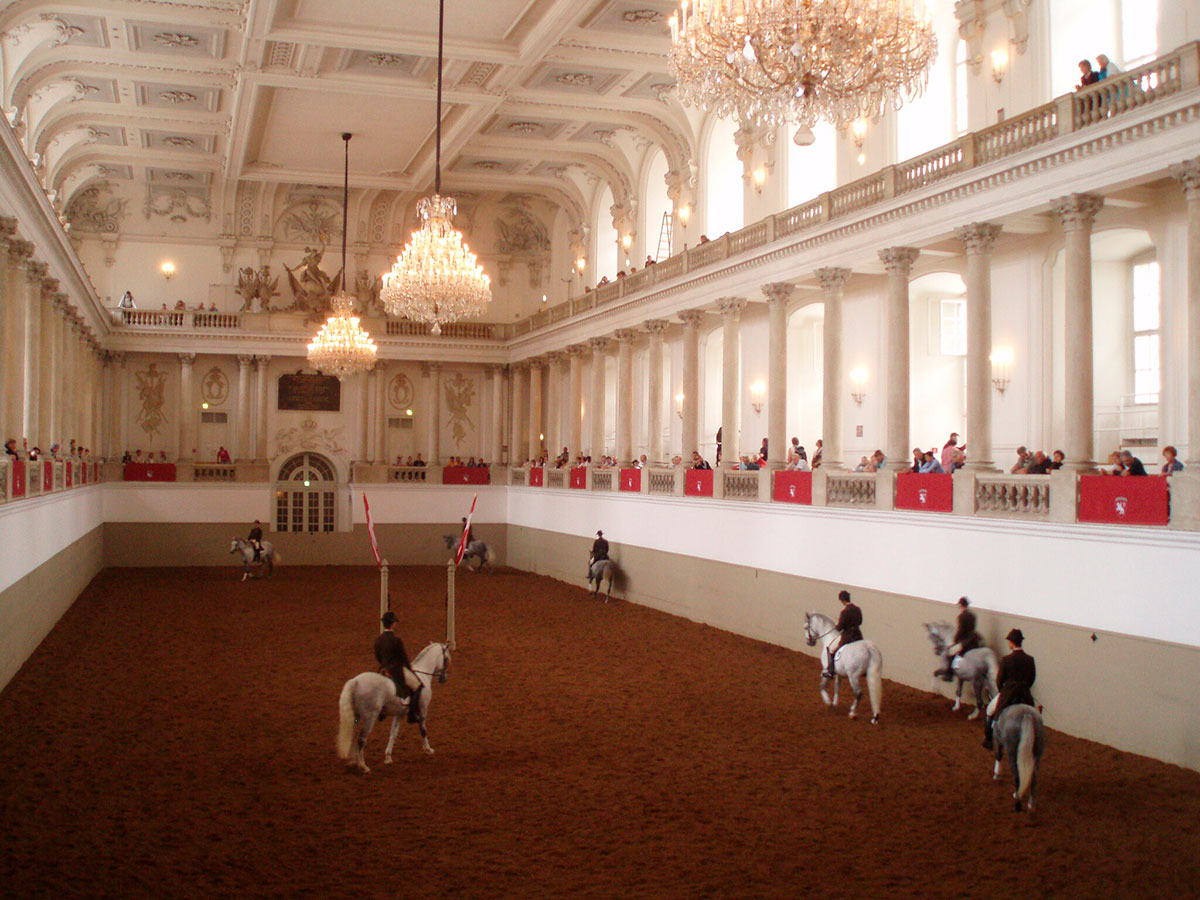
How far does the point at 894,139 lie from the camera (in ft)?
68.5

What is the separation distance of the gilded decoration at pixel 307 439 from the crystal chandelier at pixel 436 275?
2105cm

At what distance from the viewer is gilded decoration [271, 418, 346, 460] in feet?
125

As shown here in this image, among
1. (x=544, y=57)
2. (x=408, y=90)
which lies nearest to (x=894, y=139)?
(x=544, y=57)

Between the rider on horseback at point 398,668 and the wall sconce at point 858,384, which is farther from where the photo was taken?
the wall sconce at point 858,384

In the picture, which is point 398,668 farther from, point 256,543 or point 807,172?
point 256,543

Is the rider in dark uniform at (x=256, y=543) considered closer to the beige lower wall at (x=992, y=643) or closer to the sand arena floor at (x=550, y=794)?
the beige lower wall at (x=992, y=643)

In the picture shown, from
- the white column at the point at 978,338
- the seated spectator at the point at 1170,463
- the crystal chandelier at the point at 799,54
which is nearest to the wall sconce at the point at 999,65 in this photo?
the white column at the point at 978,338

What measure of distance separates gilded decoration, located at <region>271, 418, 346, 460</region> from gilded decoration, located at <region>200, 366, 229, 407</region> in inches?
92.7

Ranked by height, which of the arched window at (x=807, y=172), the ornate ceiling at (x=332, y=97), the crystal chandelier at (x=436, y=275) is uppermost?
the ornate ceiling at (x=332, y=97)

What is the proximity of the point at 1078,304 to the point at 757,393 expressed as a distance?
40.1 ft

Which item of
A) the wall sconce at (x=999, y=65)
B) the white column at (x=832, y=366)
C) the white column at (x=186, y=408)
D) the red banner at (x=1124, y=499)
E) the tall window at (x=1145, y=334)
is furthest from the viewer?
the white column at (x=186, y=408)

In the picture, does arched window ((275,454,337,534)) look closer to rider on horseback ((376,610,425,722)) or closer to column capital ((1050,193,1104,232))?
rider on horseback ((376,610,425,722))

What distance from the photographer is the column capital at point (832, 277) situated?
66.2 ft

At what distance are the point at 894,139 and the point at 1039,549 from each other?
1012 centimetres
